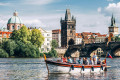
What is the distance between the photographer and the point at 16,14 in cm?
19188

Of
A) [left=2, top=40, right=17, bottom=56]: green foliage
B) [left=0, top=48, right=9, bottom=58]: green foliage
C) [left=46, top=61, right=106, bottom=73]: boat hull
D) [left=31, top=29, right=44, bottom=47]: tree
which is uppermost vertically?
[left=31, top=29, right=44, bottom=47]: tree

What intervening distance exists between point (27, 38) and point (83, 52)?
44217 millimetres

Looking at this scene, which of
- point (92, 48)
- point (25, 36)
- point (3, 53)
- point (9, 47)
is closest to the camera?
point (3, 53)

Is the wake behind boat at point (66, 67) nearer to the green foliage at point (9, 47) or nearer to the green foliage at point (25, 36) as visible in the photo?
the green foliage at point (9, 47)

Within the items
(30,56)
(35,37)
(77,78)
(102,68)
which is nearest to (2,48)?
(30,56)

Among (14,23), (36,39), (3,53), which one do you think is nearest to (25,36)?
(36,39)

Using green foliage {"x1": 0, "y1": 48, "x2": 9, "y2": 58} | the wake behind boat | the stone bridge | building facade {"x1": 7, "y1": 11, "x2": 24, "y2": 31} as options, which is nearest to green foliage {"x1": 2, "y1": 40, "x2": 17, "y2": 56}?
green foliage {"x1": 0, "y1": 48, "x2": 9, "y2": 58}

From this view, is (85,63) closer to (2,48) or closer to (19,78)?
(19,78)

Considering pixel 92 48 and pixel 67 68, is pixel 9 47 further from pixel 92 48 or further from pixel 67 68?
pixel 67 68

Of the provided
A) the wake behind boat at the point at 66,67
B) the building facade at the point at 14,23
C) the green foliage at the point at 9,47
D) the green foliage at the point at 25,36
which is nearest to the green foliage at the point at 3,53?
the green foliage at the point at 9,47

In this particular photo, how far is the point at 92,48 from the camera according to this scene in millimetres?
161750

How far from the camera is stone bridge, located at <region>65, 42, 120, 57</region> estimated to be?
476ft

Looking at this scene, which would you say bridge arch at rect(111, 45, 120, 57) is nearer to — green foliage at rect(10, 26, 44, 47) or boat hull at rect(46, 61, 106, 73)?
green foliage at rect(10, 26, 44, 47)

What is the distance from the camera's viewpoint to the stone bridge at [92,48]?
145000 millimetres
